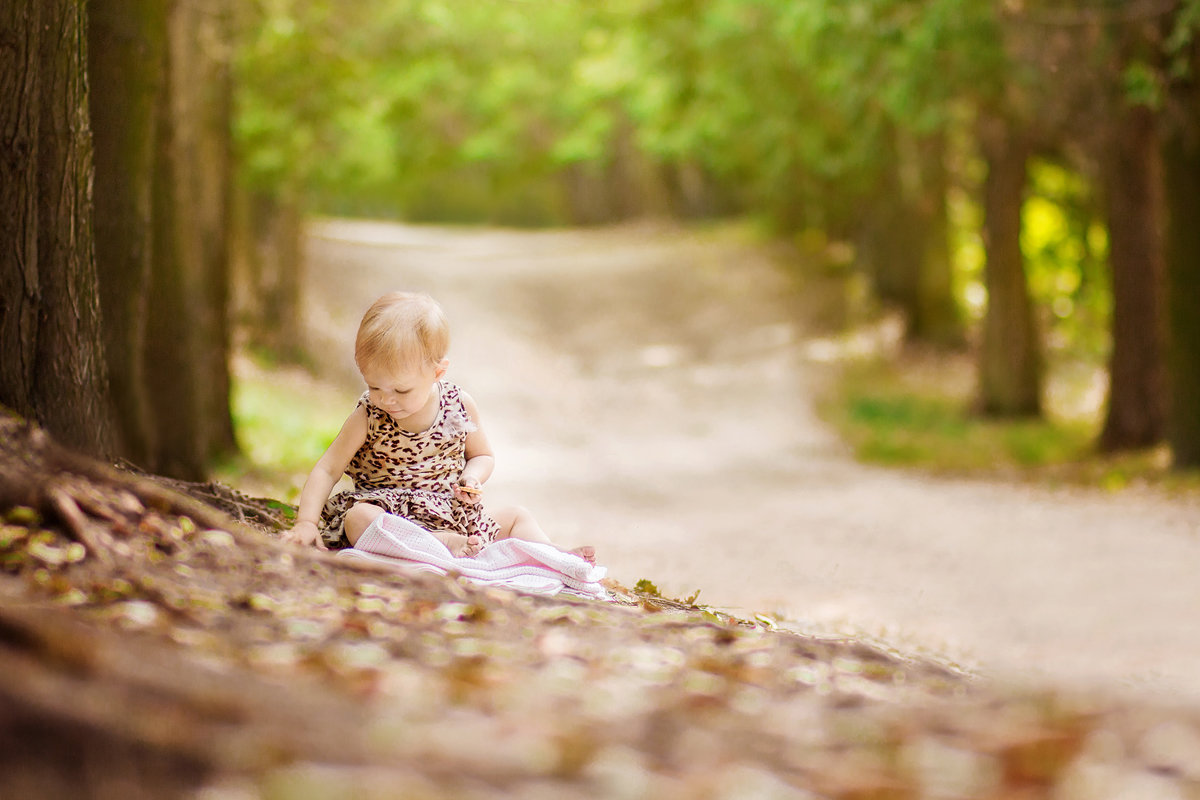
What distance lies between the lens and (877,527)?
412 inches

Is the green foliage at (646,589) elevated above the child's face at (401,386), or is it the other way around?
the child's face at (401,386)

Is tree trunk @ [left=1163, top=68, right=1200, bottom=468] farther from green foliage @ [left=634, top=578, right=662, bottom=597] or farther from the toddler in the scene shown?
the toddler

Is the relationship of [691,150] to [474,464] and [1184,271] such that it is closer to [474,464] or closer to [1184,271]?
[1184,271]

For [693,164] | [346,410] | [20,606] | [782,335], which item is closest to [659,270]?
[782,335]

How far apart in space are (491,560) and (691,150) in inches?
990

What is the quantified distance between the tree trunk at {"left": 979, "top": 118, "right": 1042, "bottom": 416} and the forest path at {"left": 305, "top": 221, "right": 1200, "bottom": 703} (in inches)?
105

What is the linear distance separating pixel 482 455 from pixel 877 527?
21.0 feet

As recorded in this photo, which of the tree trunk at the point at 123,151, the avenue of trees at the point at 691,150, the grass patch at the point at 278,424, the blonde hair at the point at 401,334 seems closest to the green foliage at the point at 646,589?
the blonde hair at the point at 401,334

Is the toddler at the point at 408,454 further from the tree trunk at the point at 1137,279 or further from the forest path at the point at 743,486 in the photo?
the tree trunk at the point at 1137,279

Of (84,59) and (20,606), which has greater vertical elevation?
(84,59)

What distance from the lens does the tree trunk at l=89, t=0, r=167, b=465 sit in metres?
6.35

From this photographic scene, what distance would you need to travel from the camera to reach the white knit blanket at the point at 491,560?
4320 millimetres

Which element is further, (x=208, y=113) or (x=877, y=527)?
(x=208, y=113)

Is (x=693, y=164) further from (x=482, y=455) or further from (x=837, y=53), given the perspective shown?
(x=482, y=455)
